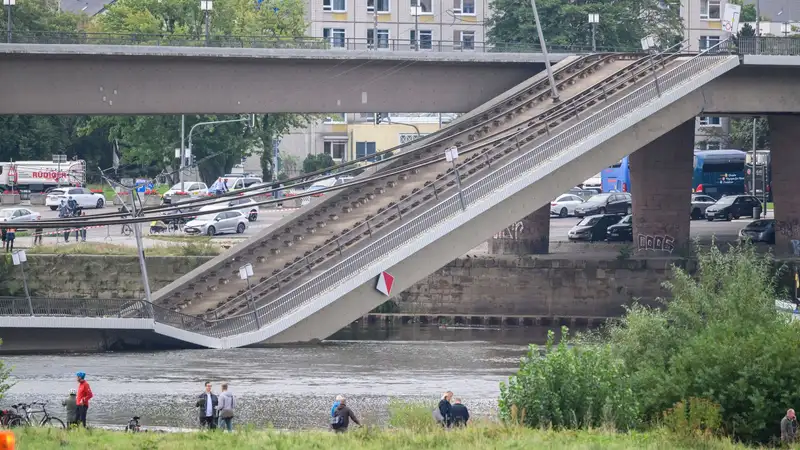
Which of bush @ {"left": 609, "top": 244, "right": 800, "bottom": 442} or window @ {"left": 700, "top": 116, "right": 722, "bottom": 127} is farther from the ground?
window @ {"left": 700, "top": 116, "right": 722, "bottom": 127}

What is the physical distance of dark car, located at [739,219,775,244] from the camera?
6825 cm

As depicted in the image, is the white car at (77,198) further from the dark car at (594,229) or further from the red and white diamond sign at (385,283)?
the red and white diamond sign at (385,283)

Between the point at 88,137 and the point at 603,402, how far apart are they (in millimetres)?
89579

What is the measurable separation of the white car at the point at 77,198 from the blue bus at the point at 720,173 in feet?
126

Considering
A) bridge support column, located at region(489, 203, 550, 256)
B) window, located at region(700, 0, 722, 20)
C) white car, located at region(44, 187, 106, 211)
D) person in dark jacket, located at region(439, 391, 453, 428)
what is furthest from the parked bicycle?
window, located at region(700, 0, 722, 20)

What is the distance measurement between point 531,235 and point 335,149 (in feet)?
180

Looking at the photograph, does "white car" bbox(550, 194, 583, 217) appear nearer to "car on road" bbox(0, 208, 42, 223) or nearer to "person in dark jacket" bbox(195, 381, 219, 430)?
"car on road" bbox(0, 208, 42, 223)

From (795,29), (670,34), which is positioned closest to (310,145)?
(670,34)

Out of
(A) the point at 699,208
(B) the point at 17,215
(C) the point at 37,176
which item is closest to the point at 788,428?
(B) the point at 17,215

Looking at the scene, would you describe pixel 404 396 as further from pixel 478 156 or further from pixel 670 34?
pixel 670 34

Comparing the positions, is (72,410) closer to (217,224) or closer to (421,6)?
(217,224)

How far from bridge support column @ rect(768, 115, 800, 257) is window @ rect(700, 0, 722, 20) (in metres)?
44.2

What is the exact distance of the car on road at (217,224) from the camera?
244 ft

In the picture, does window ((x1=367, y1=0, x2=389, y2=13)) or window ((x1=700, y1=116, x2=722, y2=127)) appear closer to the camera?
window ((x1=367, y1=0, x2=389, y2=13))
